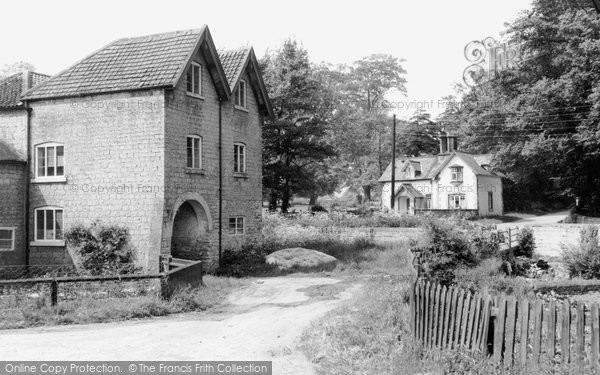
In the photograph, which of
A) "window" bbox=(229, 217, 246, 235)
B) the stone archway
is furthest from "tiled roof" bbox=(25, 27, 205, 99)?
"window" bbox=(229, 217, 246, 235)

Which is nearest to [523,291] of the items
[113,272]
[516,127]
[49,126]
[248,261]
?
[248,261]

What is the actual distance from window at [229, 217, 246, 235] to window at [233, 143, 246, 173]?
7.55 ft

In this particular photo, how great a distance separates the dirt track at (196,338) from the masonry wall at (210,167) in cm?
649

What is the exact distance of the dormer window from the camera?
27341 millimetres

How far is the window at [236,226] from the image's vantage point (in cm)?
2686

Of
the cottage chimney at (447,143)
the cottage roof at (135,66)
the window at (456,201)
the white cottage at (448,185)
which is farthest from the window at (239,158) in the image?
the cottage chimney at (447,143)

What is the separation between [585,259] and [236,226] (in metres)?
15.2

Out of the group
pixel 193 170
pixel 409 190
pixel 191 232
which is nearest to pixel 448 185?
pixel 409 190

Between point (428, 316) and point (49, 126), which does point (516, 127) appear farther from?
point (428, 316)

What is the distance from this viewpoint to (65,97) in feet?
75.8

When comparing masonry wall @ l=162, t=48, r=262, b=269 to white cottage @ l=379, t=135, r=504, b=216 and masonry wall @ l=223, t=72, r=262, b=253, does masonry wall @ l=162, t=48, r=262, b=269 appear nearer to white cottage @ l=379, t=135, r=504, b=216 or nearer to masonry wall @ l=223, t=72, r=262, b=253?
masonry wall @ l=223, t=72, r=262, b=253

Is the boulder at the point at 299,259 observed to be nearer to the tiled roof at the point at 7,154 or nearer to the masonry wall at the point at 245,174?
the masonry wall at the point at 245,174

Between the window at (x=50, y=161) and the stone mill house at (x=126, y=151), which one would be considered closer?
the stone mill house at (x=126, y=151)

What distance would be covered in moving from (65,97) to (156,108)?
13.8 feet
